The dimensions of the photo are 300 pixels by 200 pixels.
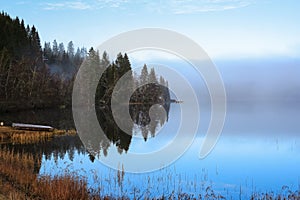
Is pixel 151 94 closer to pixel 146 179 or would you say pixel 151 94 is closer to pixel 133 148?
pixel 133 148

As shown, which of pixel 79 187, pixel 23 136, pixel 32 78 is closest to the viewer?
pixel 79 187

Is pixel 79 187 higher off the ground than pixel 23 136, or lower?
lower

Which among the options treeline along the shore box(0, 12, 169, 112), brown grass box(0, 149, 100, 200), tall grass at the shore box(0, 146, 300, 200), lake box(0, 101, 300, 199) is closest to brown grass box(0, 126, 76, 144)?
lake box(0, 101, 300, 199)

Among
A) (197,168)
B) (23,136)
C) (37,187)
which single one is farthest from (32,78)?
(37,187)

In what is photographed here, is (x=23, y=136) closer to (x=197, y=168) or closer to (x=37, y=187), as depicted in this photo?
(x=197, y=168)

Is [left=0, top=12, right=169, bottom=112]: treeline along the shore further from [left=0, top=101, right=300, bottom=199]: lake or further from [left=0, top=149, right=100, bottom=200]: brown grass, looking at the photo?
[left=0, top=149, right=100, bottom=200]: brown grass

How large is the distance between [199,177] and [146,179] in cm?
277

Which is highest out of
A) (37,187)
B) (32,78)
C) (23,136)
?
(32,78)

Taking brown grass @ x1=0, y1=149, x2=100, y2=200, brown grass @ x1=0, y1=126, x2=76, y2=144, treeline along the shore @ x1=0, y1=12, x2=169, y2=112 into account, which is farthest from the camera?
treeline along the shore @ x1=0, y1=12, x2=169, y2=112

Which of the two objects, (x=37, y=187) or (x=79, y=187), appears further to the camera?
(x=37, y=187)

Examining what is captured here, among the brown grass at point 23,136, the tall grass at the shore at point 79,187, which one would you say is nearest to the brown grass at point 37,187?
the tall grass at the shore at point 79,187

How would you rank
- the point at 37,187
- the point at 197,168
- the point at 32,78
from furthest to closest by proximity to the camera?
the point at 32,78 → the point at 197,168 → the point at 37,187

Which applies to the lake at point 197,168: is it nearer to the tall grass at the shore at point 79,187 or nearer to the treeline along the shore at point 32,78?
the tall grass at the shore at point 79,187

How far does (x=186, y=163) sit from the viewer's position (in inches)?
730
